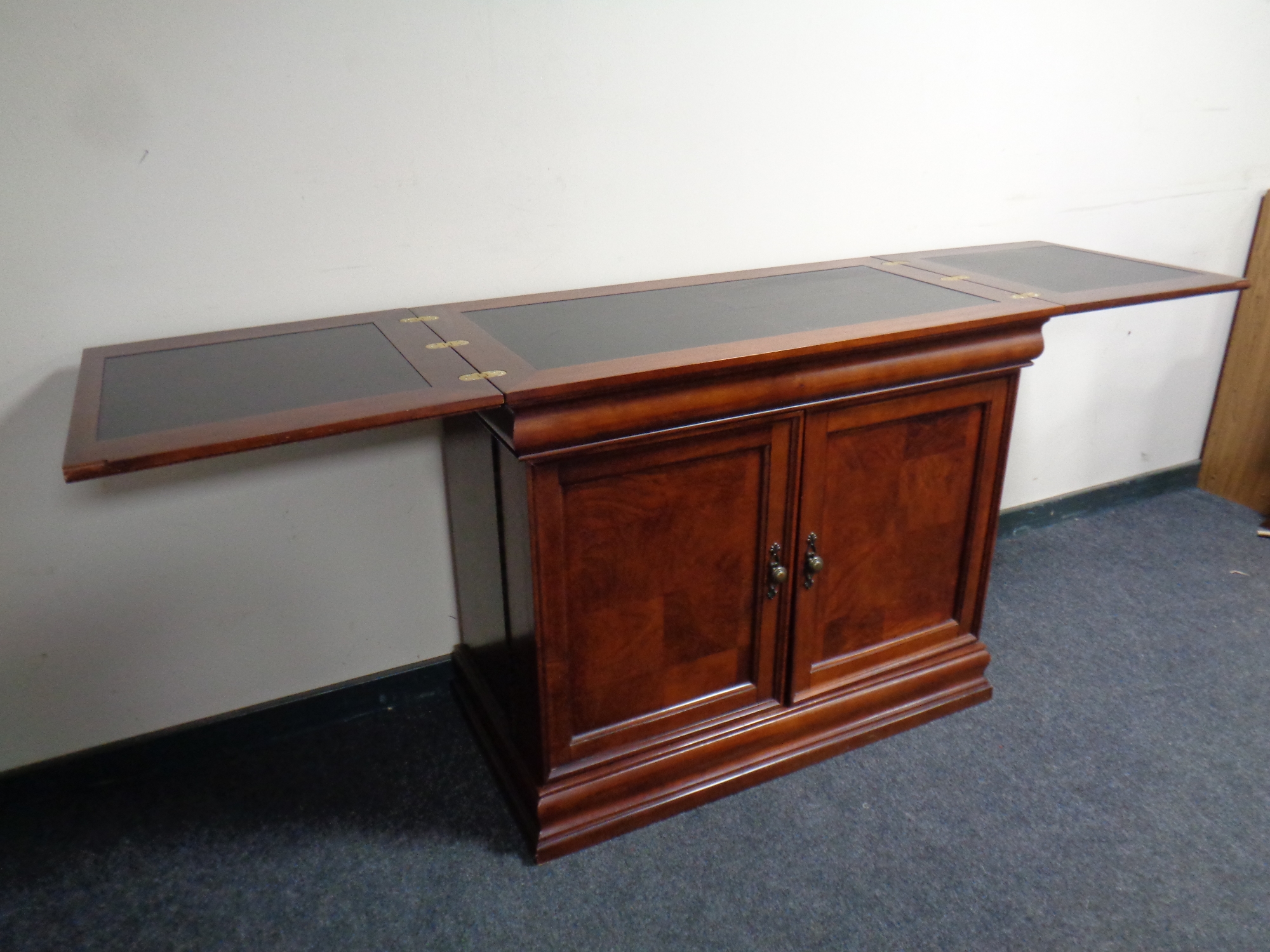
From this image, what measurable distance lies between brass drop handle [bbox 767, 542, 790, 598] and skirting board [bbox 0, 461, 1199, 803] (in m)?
0.73

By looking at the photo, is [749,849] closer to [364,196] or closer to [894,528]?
[894,528]

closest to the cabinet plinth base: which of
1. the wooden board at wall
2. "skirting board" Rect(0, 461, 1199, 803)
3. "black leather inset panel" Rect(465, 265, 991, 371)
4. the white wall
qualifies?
"skirting board" Rect(0, 461, 1199, 803)

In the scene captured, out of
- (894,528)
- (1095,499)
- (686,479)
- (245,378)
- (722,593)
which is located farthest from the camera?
(1095,499)

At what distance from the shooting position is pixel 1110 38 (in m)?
2.20

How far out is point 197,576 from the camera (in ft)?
5.50

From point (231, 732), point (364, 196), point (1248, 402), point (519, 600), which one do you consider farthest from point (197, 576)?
point (1248, 402)

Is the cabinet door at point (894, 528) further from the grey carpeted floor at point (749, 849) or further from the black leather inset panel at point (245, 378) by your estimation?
the black leather inset panel at point (245, 378)

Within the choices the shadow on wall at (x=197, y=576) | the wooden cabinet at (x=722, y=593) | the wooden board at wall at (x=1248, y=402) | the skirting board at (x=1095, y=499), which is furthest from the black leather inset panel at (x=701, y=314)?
the wooden board at wall at (x=1248, y=402)

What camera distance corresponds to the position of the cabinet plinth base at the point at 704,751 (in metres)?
1.56

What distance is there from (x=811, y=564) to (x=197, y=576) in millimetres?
1075

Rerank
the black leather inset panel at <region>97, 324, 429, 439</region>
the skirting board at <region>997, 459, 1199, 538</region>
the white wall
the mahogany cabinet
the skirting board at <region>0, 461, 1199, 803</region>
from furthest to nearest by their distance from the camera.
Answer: the skirting board at <region>997, 459, 1199, 538</region> < the skirting board at <region>0, 461, 1199, 803</region> < the white wall < the mahogany cabinet < the black leather inset panel at <region>97, 324, 429, 439</region>

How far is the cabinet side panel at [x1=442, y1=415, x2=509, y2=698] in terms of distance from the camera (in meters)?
1.55

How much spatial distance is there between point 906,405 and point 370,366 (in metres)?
0.89

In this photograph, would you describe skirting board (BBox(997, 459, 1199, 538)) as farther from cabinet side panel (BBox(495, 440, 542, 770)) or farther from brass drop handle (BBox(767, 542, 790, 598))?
cabinet side panel (BBox(495, 440, 542, 770))
